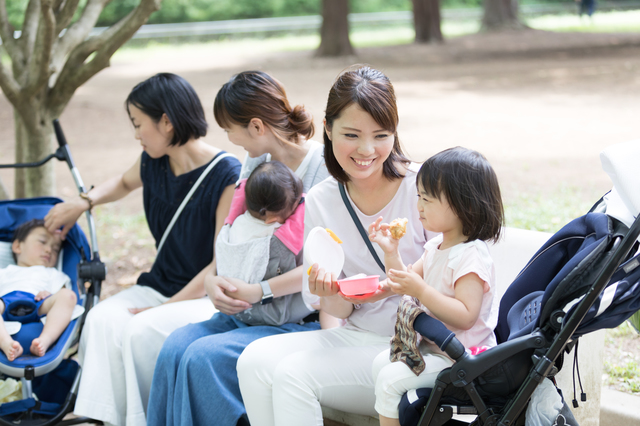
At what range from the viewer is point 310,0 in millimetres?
33250

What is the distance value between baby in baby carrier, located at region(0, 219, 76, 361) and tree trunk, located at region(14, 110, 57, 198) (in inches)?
40.8

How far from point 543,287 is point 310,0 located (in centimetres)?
3315

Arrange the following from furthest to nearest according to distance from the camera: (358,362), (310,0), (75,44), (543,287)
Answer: (310,0) → (75,44) → (358,362) → (543,287)

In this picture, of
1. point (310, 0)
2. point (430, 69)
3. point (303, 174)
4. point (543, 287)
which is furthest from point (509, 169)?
point (310, 0)

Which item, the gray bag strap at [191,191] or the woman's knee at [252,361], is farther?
the gray bag strap at [191,191]

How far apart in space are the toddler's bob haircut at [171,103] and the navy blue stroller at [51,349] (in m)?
0.57

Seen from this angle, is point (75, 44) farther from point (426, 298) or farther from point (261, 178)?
point (426, 298)

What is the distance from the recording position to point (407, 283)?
→ 1.95 m

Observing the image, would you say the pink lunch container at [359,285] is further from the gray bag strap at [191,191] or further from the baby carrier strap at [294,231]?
the gray bag strap at [191,191]

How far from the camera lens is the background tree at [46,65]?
3844 millimetres

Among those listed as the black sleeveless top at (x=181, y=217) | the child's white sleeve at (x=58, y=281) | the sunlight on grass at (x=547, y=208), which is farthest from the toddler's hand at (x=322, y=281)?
the sunlight on grass at (x=547, y=208)

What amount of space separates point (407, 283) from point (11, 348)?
69.5 inches

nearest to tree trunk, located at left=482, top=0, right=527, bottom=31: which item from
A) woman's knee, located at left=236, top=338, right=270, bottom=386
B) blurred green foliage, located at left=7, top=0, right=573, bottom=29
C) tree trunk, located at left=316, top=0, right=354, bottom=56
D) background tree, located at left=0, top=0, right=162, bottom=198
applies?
tree trunk, located at left=316, top=0, right=354, bottom=56

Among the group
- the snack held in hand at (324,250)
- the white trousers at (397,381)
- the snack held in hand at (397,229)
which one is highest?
the snack held in hand at (397,229)
